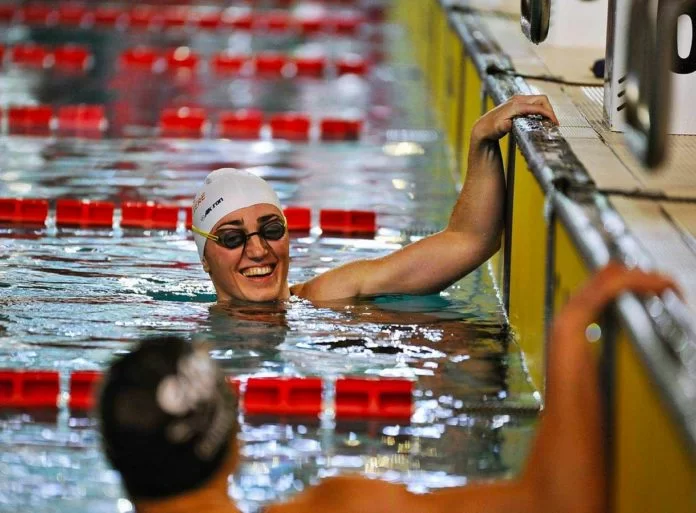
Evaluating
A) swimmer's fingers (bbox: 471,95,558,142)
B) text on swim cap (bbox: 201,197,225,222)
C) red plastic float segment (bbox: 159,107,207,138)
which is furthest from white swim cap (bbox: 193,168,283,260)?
red plastic float segment (bbox: 159,107,207,138)

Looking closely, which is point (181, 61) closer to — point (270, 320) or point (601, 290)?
point (270, 320)

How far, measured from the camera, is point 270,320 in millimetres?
5695

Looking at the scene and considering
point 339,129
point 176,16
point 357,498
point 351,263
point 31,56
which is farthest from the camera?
point 176,16

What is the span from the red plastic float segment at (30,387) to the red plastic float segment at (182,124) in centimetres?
601

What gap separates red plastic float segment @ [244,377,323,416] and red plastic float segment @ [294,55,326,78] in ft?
31.0

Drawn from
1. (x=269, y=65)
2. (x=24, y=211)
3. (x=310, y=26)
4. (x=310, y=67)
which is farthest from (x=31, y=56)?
(x=24, y=211)

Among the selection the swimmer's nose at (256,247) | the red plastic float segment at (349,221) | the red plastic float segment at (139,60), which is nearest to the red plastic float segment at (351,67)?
the red plastic float segment at (139,60)

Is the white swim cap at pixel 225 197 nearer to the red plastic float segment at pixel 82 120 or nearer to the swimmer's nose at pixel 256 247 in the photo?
the swimmer's nose at pixel 256 247

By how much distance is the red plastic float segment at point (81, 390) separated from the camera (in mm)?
4891

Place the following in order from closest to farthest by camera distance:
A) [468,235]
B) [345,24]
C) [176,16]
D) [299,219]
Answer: [468,235], [299,219], [345,24], [176,16]

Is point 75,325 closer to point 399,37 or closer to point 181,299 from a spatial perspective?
point 181,299

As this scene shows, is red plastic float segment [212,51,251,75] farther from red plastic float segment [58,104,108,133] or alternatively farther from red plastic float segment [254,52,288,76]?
red plastic float segment [58,104,108,133]

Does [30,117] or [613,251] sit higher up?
[613,251]

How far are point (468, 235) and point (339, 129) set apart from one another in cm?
576
